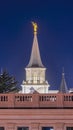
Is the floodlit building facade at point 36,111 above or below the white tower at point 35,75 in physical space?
below

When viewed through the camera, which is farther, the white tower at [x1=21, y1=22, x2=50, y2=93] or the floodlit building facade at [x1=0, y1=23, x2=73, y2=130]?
the white tower at [x1=21, y1=22, x2=50, y2=93]

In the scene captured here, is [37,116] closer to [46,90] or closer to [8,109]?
[8,109]

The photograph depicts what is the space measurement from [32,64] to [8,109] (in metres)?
141

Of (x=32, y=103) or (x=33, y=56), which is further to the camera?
(x=33, y=56)

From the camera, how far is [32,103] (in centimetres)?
4912

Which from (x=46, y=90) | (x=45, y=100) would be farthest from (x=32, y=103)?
(x=46, y=90)

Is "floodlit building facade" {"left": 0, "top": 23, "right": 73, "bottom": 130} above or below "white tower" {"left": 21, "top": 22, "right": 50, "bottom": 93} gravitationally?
below

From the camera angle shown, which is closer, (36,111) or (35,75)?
(36,111)

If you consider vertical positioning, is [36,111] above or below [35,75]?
below

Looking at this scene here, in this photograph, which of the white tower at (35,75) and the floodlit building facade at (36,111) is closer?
the floodlit building facade at (36,111)

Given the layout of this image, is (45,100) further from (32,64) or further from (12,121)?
(32,64)

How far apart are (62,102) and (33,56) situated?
457 feet

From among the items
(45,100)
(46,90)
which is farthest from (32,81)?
(45,100)

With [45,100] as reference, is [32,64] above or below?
above
